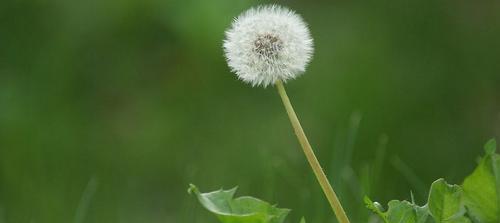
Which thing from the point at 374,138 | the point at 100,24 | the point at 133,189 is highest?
the point at 100,24

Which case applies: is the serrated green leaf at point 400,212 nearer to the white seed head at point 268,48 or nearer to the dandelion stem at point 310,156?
the dandelion stem at point 310,156

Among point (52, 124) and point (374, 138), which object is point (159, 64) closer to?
point (52, 124)

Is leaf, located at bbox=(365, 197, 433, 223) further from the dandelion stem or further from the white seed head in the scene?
the white seed head

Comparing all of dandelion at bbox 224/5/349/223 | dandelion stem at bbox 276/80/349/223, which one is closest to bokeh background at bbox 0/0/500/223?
dandelion at bbox 224/5/349/223

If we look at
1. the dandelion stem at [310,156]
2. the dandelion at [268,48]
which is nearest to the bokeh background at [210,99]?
the dandelion at [268,48]

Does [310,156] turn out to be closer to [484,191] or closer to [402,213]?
[402,213]

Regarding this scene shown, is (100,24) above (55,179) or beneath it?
above

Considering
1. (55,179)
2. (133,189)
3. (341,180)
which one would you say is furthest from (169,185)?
(341,180)
